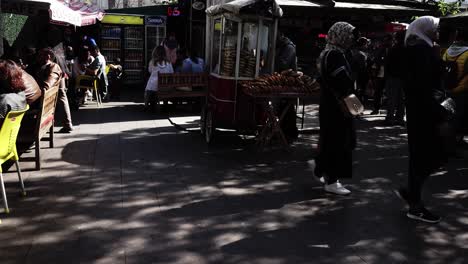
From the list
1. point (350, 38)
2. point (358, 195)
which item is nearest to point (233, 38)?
point (350, 38)

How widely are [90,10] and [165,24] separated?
3.49 meters

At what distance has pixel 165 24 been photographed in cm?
1819

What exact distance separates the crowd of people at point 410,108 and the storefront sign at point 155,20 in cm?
1337

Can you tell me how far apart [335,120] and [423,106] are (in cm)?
106

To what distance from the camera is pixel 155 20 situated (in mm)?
18016

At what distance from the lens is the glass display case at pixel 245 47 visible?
7.87 meters

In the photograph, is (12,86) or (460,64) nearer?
(12,86)

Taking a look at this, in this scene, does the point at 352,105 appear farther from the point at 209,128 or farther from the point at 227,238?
the point at 209,128

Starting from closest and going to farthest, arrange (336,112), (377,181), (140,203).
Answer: (140,203) → (336,112) → (377,181)

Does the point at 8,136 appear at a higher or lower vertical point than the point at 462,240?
higher

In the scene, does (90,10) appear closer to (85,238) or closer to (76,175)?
(76,175)

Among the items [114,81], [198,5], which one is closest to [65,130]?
[114,81]

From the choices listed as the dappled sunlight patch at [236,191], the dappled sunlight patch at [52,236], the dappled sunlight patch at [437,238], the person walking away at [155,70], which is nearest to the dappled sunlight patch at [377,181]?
the dappled sunlight patch at [236,191]

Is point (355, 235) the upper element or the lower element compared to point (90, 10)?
lower
